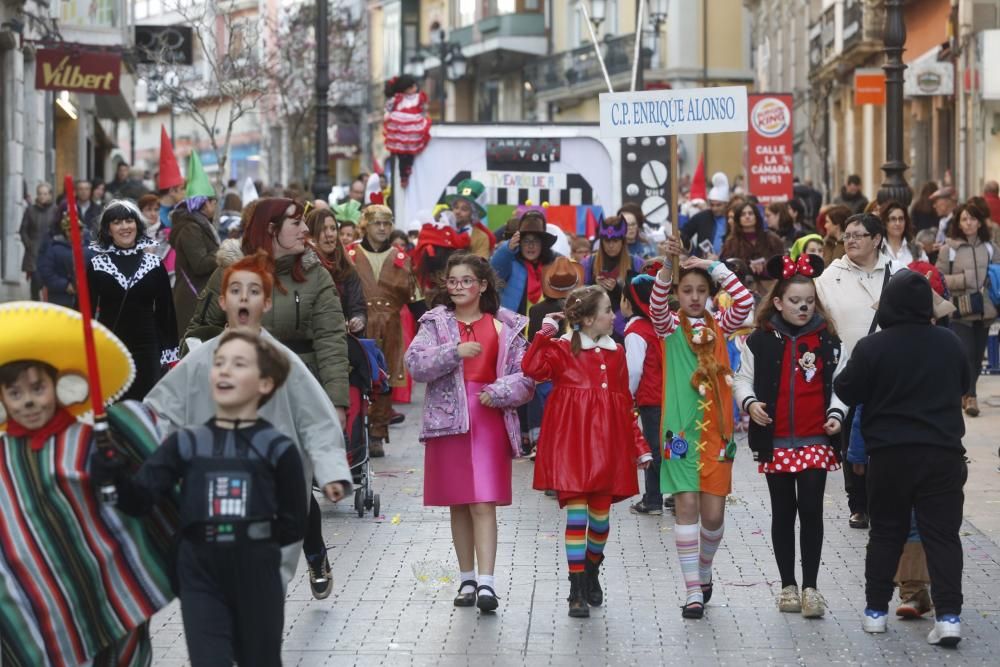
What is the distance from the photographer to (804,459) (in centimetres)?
821

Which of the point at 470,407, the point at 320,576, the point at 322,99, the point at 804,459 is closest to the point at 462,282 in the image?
the point at 470,407

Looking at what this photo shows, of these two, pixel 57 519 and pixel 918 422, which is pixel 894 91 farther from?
pixel 57 519

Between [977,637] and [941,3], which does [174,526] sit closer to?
[977,637]

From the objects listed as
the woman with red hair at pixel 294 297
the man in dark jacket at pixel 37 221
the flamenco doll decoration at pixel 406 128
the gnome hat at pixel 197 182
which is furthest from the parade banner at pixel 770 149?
the woman with red hair at pixel 294 297

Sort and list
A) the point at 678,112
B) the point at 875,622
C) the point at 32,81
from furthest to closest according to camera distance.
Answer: the point at 32,81 → the point at 678,112 → the point at 875,622

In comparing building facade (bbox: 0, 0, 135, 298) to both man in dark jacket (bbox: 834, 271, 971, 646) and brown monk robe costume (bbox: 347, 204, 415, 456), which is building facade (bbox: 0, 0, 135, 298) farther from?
man in dark jacket (bbox: 834, 271, 971, 646)

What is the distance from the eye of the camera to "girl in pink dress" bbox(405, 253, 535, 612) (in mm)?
8438

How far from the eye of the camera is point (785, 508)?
328 inches

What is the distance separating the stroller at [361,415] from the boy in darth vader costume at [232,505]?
506 cm

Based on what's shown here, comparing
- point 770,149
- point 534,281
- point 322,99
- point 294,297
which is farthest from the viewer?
point 770,149

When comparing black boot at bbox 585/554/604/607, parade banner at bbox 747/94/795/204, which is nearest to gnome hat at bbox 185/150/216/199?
parade banner at bbox 747/94/795/204

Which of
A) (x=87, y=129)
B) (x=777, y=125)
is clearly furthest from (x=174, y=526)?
(x=87, y=129)

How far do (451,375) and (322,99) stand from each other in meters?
17.1

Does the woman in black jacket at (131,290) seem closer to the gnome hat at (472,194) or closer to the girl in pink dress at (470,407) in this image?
the girl in pink dress at (470,407)
